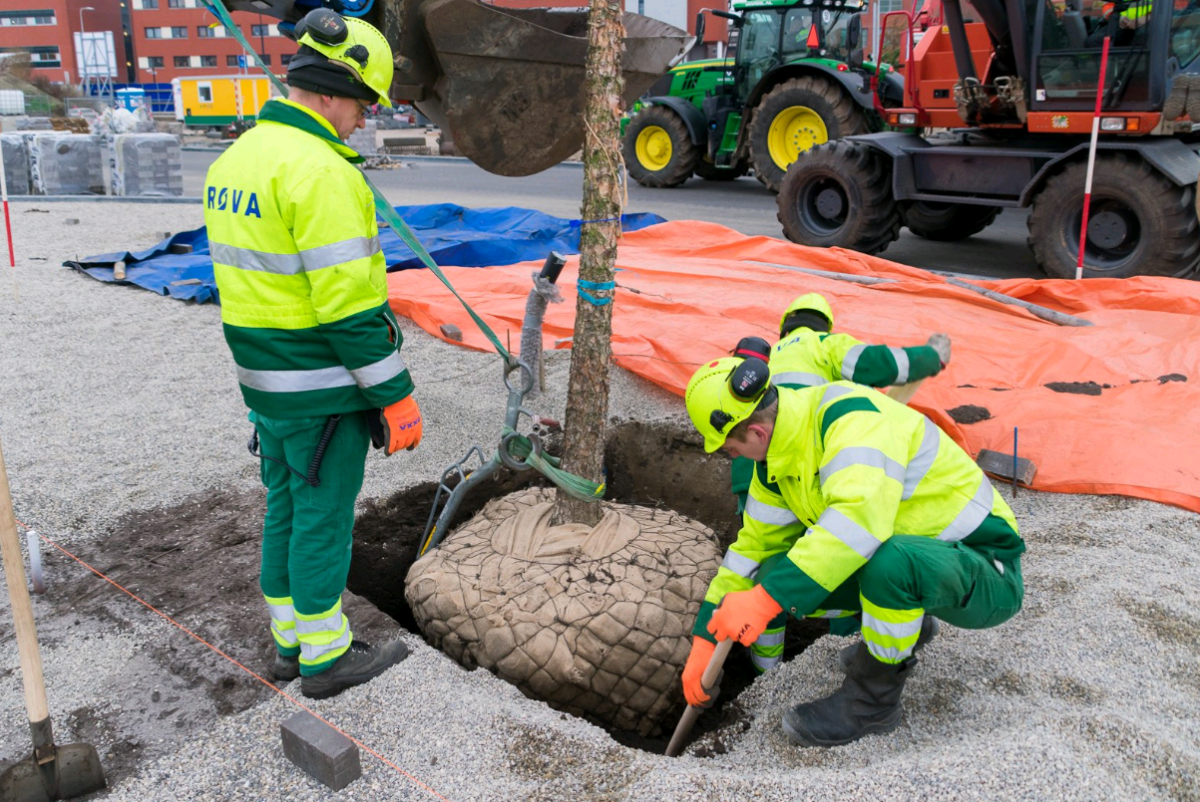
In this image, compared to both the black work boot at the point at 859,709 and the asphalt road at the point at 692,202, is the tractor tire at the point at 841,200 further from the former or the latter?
the black work boot at the point at 859,709

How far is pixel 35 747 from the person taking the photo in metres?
2.08

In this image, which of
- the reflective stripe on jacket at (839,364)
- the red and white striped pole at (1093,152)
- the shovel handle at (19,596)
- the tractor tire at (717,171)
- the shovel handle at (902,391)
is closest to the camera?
the shovel handle at (19,596)

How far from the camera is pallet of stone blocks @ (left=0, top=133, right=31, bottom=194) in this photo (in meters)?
13.1

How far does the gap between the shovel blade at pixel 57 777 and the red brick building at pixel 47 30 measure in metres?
62.9

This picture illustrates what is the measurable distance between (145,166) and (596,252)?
39.5 ft

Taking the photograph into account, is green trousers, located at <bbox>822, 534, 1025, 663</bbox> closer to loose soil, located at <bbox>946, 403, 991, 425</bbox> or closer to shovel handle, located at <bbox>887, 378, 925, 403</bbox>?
shovel handle, located at <bbox>887, 378, 925, 403</bbox>

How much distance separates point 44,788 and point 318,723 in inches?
23.6

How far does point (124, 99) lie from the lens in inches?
1463

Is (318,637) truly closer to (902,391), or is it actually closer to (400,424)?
(400,424)

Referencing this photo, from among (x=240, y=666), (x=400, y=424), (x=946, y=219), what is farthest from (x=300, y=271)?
(x=946, y=219)

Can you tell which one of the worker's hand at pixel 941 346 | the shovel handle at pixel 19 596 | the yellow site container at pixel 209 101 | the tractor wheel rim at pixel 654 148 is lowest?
the shovel handle at pixel 19 596

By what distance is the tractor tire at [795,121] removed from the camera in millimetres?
10609

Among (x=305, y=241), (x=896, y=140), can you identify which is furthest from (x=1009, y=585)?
(x=896, y=140)

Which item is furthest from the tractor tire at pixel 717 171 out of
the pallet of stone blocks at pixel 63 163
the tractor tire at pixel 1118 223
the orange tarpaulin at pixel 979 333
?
the pallet of stone blocks at pixel 63 163
